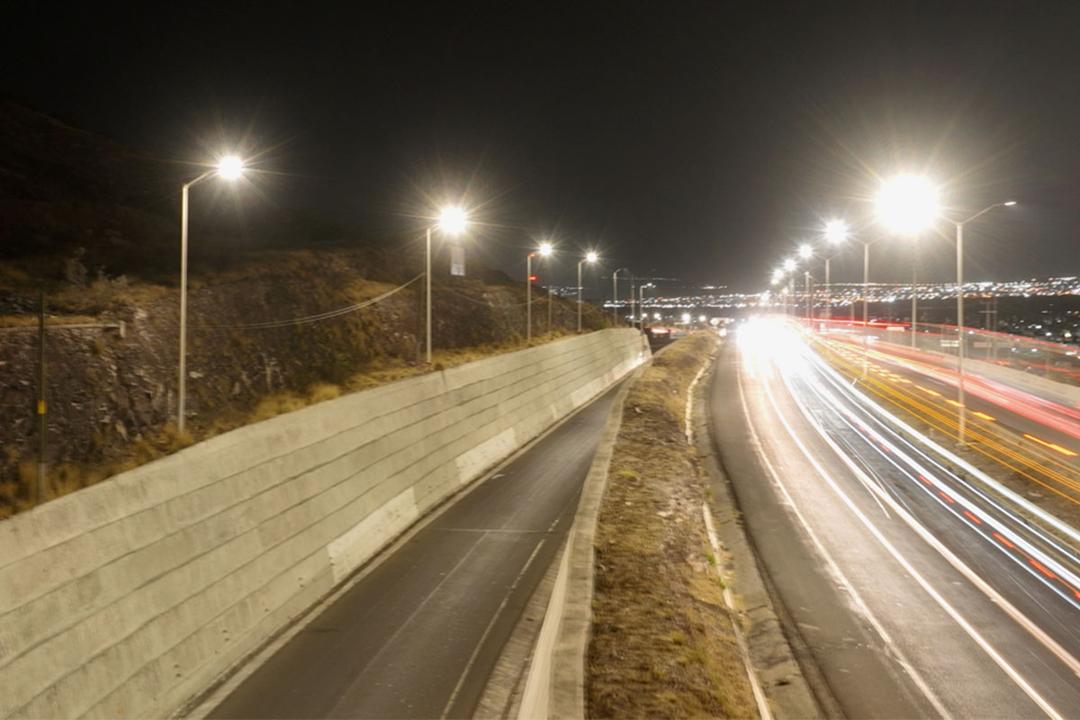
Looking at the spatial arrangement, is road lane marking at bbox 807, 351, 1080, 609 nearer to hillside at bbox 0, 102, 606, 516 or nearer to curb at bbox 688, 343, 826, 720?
curb at bbox 688, 343, 826, 720

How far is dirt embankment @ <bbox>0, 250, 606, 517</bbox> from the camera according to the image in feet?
59.4

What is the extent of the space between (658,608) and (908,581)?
24.2ft

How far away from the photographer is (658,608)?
14.3 metres

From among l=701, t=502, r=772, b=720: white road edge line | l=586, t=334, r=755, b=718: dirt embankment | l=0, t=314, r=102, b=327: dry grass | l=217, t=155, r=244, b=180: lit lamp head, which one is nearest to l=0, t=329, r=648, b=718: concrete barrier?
l=586, t=334, r=755, b=718: dirt embankment

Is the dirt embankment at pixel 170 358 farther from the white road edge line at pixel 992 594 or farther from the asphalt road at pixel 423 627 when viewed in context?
the white road edge line at pixel 992 594

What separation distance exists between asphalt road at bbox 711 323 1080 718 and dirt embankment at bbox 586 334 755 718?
1.70 m

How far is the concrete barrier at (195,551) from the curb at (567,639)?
4.49 m

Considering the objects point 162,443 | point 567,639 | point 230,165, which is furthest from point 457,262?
point 567,639

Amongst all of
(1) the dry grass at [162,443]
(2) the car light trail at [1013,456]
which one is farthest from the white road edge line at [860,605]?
(1) the dry grass at [162,443]

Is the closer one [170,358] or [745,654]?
[745,654]

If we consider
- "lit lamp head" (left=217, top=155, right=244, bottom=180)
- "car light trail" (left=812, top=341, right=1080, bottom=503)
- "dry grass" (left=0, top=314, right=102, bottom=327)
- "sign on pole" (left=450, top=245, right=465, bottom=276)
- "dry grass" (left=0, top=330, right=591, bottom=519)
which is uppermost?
"sign on pole" (left=450, top=245, right=465, bottom=276)

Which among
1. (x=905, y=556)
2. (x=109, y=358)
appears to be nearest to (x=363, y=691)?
(x=905, y=556)

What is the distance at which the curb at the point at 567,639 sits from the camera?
29.9 feet

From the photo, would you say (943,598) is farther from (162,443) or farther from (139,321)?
(139,321)
